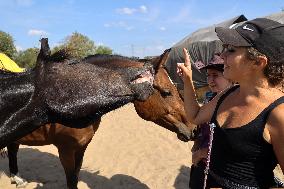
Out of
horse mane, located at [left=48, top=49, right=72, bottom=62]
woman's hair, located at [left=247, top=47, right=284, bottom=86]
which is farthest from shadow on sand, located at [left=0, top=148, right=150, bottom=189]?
woman's hair, located at [left=247, top=47, right=284, bottom=86]

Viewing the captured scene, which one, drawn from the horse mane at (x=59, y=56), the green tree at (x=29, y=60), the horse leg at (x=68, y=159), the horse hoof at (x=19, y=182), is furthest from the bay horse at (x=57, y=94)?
the horse hoof at (x=19, y=182)

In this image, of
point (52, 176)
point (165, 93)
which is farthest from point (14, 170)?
point (165, 93)

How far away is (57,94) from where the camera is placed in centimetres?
194

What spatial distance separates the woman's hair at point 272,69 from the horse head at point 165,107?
1794mm

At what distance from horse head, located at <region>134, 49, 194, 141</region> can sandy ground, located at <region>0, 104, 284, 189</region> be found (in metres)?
2.37

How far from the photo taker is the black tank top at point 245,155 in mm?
1786

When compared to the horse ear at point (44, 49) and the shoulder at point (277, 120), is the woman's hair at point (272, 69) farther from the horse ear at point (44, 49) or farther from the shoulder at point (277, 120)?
the horse ear at point (44, 49)

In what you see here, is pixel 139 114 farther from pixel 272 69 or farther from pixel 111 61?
pixel 272 69

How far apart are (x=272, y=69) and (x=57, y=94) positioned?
112 cm

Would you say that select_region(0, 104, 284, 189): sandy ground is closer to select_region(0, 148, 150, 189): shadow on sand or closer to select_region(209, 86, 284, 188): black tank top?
select_region(0, 148, 150, 189): shadow on sand

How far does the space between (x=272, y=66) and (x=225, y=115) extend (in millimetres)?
384

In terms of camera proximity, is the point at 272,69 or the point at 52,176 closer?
the point at 272,69

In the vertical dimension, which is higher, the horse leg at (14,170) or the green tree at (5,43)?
the green tree at (5,43)

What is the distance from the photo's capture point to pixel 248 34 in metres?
1.81
